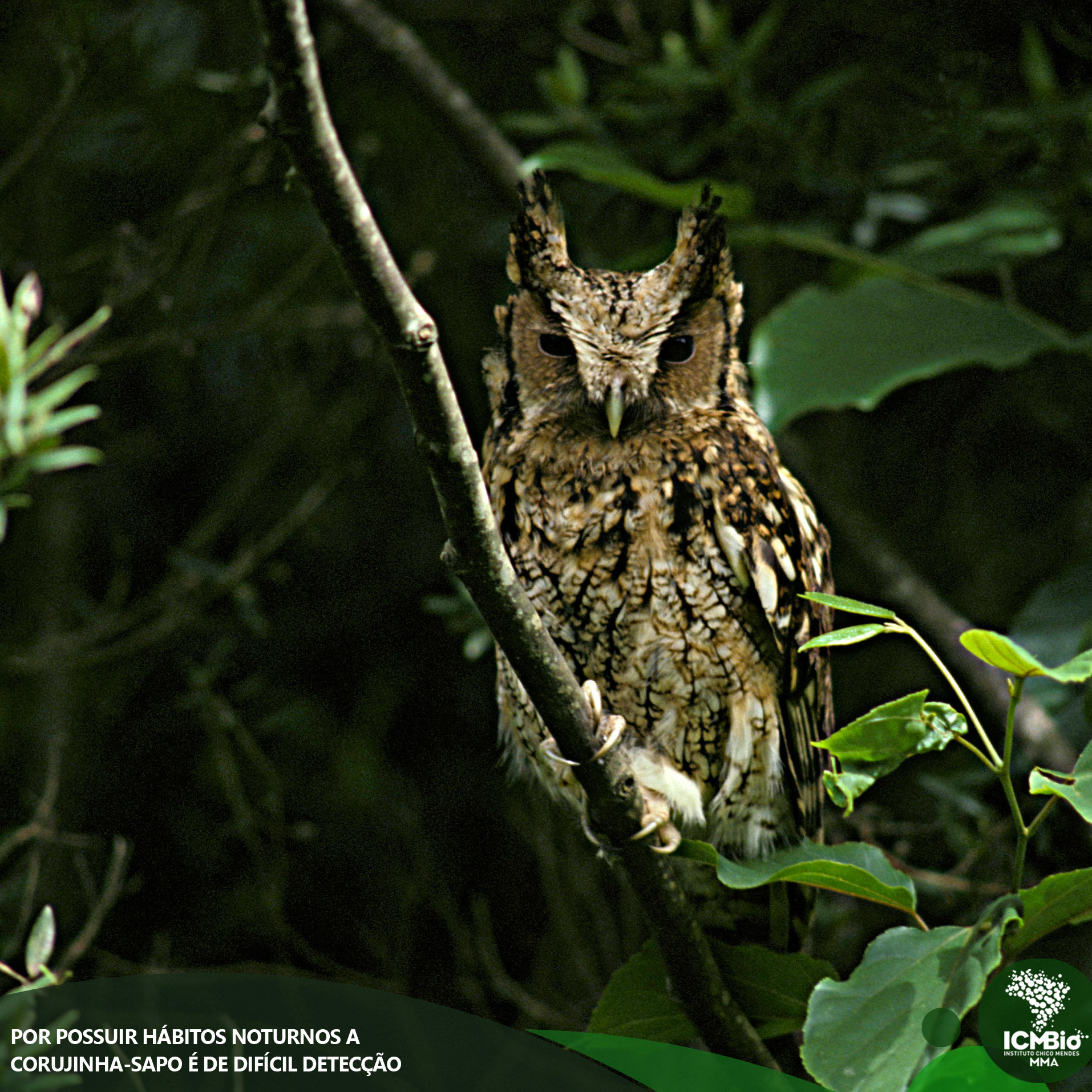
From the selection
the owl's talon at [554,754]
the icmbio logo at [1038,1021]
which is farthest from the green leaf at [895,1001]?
the owl's talon at [554,754]

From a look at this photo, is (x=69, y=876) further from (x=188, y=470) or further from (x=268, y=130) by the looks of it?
(x=268, y=130)

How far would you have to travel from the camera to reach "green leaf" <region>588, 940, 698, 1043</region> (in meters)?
1.43

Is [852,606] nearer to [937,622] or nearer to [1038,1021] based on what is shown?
[1038,1021]

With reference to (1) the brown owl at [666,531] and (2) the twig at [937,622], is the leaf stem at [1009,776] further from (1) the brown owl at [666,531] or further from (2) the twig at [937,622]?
(2) the twig at [937,622]

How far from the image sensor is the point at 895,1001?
1038 millimetres

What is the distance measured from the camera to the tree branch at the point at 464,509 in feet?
2.40

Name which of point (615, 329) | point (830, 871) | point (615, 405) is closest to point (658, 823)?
point (830, 871)

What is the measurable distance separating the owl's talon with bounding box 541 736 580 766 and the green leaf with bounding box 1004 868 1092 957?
47 centimetres

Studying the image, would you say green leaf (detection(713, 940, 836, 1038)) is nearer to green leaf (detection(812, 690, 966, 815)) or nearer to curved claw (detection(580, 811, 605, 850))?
curved claw (detection(580, 811, 605, 850))

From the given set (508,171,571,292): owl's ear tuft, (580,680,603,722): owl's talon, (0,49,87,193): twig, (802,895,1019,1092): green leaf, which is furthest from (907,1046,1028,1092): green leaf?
(0,49,87,193): twig

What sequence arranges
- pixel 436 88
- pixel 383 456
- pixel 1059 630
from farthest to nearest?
pixel 383 456
pixel 436 88
pixel 1059 630

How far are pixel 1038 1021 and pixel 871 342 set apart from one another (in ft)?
3.88

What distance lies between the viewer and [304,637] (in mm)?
2676

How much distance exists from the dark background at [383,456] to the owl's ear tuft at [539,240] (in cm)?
49
